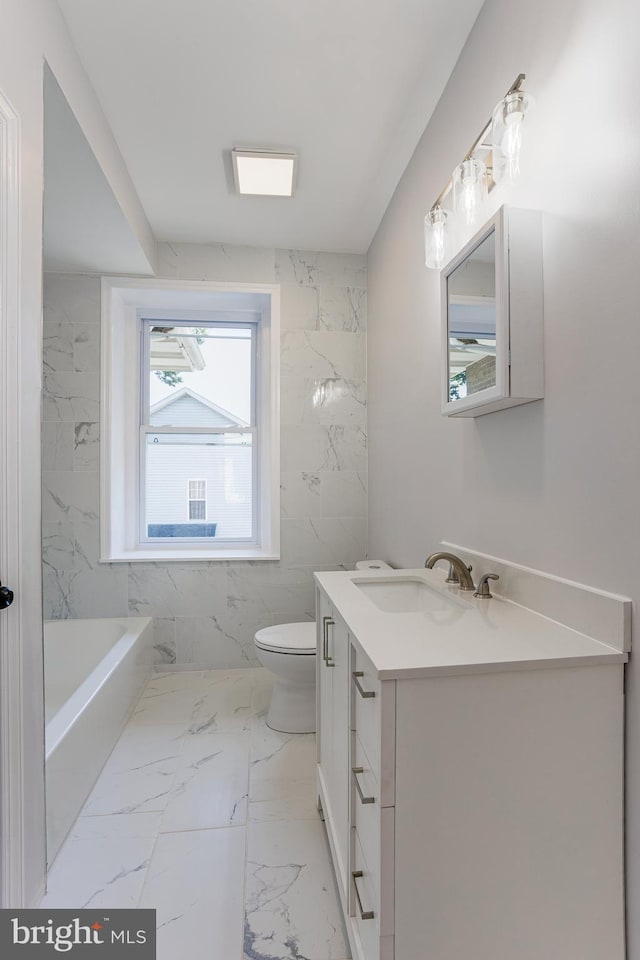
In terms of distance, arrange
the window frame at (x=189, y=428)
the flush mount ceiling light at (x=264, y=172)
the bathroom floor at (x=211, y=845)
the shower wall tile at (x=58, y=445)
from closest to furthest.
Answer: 1. the bathroom floor at (x=211, y=845)
2. the flush mount ceiling light at (x=264, y=172)
3. the shower wall tile at (x=58, y=445)
4. the window frame at (x=189, y=428)

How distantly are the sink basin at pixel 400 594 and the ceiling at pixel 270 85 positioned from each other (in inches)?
68.2

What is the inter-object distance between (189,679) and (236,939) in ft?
5.54

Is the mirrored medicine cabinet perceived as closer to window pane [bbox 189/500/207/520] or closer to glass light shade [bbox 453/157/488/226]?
glass light shade [bbox 453/157/488/226]

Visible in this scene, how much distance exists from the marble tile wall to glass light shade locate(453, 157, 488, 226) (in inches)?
65.0

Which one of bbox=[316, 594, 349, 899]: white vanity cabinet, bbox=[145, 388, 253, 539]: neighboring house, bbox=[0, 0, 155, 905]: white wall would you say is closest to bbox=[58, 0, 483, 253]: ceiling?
bbox=[0, 0, 155, 905]: white wall

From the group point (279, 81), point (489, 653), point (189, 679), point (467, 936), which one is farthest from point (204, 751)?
point (279, 81)

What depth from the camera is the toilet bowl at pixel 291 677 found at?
218 centimetres

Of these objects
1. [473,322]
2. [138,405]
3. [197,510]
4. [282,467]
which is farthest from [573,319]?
[138,405]

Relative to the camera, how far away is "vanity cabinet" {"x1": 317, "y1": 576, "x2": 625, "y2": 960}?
2.88 ft

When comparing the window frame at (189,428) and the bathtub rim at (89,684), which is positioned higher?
the window frame at (189,428)

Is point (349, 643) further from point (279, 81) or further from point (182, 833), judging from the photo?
point (279, 81)

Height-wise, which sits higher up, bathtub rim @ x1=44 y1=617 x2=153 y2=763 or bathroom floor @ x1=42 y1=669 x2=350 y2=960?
bathtub rim @ x1=44 y1=617 x2=153 y2=763

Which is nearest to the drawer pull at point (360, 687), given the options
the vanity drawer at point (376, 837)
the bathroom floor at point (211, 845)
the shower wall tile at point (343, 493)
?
the vanity drawer at point (376, 837)

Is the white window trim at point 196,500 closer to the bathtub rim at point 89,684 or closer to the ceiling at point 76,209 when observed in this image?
the bathtub rim at point 89,684
